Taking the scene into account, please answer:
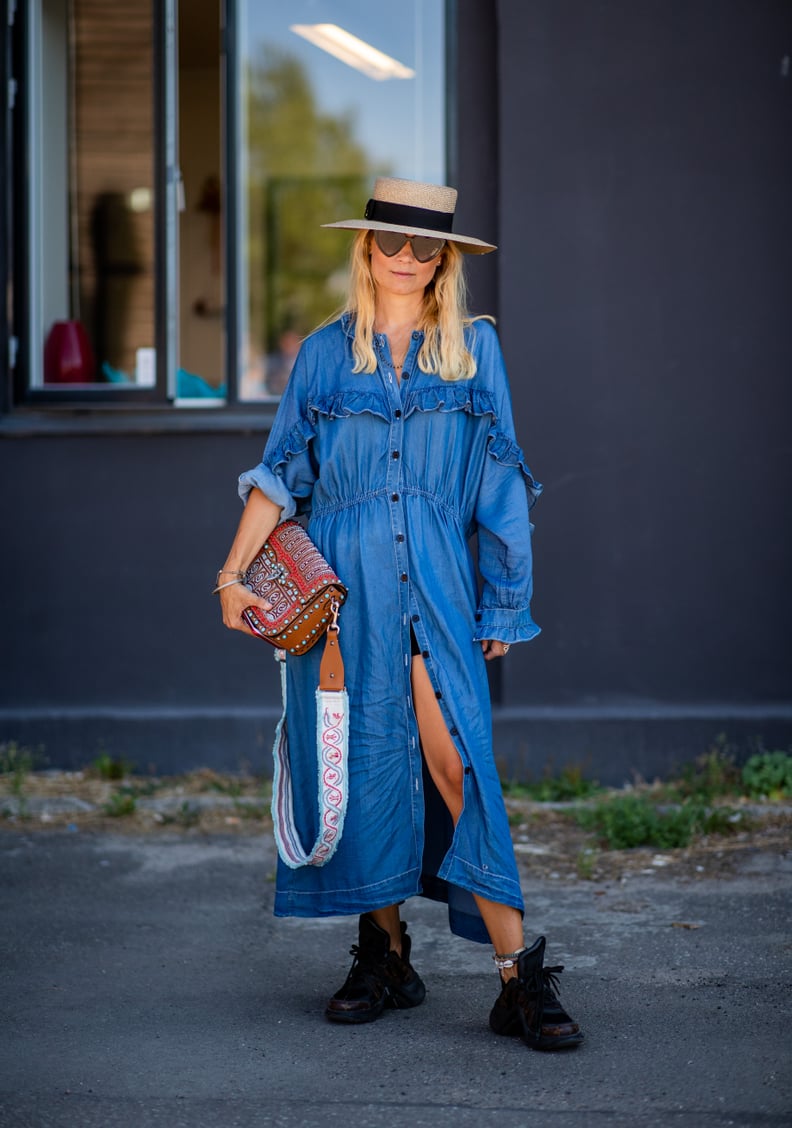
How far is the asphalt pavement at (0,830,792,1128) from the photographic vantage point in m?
3.07

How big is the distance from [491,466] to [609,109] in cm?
283

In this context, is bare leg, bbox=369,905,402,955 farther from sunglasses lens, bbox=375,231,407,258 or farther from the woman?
sunglasses lens, bbox=375,231,407,258

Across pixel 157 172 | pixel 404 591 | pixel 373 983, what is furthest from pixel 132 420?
pixel 373 983

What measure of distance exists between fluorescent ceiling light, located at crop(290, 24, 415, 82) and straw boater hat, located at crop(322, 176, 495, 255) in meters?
3.75

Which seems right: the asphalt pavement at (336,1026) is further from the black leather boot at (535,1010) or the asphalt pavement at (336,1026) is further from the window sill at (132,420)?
the window sill at (132,420)

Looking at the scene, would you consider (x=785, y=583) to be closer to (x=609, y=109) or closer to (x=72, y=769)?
(x=609, y=109)

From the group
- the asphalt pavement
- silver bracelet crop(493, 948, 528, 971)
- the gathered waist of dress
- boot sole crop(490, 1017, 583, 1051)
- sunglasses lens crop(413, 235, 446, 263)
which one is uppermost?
sunglasses lens crop(413, 235, 446, 263)

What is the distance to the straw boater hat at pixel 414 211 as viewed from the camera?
3473 mm

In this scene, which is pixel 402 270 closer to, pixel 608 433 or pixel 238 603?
pixel 238 603

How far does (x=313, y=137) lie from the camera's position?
9.09 metres

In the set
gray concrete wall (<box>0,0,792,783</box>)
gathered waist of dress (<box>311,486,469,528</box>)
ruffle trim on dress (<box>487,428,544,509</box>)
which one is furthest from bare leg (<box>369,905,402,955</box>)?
gray concrete wall (<box>0,0,792,783</box>)

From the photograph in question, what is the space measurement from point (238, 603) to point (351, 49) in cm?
486

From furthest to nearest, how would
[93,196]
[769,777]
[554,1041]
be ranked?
[93,196] < [769,777] < [554,1041]

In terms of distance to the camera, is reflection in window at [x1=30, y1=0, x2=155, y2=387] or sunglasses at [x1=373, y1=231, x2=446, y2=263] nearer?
sunglasses at [x1=373, y1=231, x2=446, y2=263]
